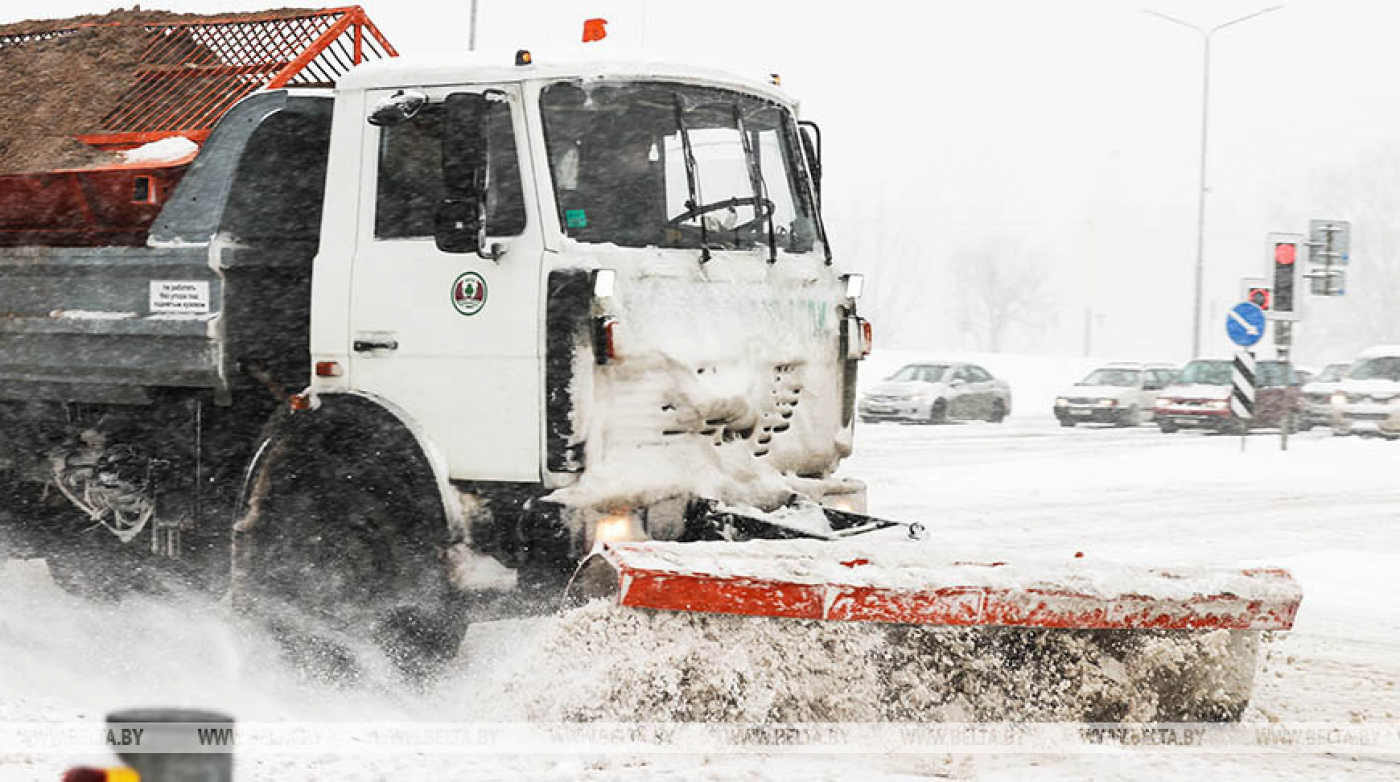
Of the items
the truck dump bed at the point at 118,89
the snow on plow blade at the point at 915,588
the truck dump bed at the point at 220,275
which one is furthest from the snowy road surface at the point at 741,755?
the truck dump bed at the point at 118,89

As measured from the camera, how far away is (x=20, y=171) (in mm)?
7613

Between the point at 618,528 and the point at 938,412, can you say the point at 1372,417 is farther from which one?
the point at 618,528

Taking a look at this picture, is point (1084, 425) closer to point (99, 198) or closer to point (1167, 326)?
point (99, 198)

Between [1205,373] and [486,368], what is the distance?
29.2 m

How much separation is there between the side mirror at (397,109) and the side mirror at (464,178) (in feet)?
0.82

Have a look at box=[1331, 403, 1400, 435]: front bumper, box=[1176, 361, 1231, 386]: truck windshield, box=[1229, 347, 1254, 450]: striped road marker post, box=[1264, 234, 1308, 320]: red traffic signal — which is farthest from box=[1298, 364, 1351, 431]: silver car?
box=[1264, 234, 1308, 320]: red traffic signal

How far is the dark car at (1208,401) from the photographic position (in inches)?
1250

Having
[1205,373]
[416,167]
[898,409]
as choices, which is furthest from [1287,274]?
[416,167]

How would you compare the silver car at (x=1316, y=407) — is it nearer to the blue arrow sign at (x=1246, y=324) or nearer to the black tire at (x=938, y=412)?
the black tire at (x=938, y=412)

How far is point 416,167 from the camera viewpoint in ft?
21.0

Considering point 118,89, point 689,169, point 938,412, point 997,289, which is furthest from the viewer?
point 997,289

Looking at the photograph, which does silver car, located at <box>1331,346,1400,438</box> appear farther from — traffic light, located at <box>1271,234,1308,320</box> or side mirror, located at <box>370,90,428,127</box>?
side mirror, located at <box>370,90,428,127</box>

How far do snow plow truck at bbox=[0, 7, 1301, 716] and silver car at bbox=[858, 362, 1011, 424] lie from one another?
26.1 metres

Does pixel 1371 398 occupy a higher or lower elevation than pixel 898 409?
higher
